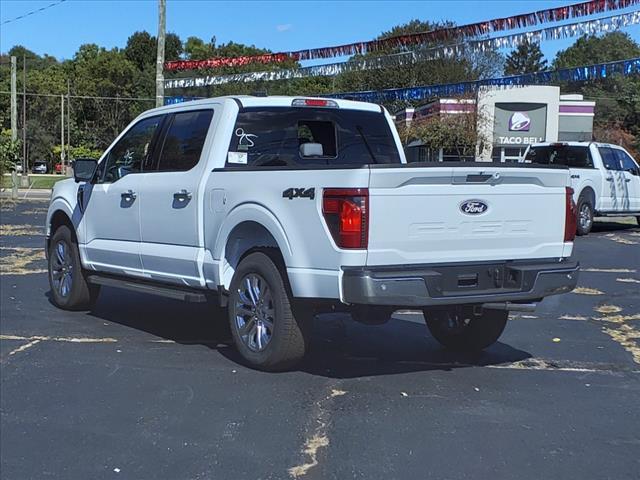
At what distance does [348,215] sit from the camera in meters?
4.68

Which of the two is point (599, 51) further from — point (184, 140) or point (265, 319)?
point (265, 319)

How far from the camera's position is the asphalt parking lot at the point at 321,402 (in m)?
3.99

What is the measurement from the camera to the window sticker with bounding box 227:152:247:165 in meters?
6.13

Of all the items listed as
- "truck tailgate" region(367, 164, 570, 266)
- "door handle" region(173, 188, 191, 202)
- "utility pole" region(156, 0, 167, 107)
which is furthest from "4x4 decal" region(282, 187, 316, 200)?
"utility pole" region(156, 0, 167, 107)

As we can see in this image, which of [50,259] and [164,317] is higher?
[50,259]

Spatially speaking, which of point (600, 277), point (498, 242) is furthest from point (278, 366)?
point (600, 277)

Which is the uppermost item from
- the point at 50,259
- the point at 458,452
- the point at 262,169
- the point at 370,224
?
the point at 262,169

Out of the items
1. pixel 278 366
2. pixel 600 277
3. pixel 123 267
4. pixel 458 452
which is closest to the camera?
pixel 458 452

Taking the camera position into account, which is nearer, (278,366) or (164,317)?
(278,366)

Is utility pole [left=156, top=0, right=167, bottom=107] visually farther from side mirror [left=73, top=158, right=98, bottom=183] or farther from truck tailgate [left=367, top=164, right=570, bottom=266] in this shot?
truck tailgate [left=367, top=164, right=570, bottom=266]

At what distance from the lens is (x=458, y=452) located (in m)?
4.11

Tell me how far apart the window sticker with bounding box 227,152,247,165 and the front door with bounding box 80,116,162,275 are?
1.14 meters

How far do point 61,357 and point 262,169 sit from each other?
2.43 m

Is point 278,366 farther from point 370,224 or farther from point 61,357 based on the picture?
point 61,357
